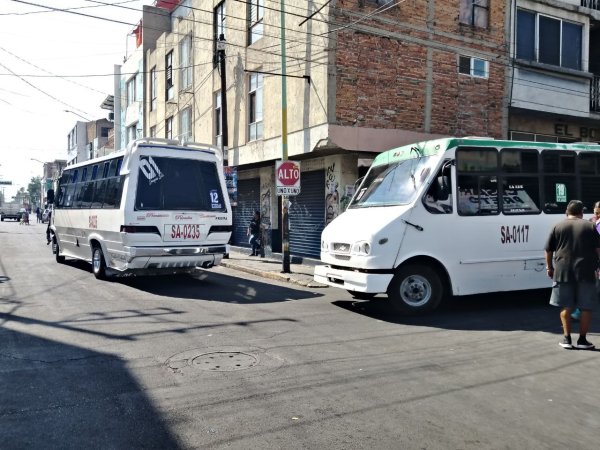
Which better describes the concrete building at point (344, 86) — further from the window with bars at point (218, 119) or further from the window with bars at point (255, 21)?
the window with bars at point (218, 119)

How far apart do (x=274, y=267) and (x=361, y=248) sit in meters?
6.93

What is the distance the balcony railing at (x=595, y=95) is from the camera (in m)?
18.6

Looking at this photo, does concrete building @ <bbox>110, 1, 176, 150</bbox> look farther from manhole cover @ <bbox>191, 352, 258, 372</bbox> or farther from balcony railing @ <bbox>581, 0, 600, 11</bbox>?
manhole cover @ <bbox>191, 352, 258, 372</bbox>

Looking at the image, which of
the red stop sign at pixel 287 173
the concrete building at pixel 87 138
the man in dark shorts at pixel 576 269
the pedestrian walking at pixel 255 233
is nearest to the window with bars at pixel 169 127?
the pedestrian walking at pixel 255 233

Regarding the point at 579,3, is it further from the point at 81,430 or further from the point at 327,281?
the point at 81,430

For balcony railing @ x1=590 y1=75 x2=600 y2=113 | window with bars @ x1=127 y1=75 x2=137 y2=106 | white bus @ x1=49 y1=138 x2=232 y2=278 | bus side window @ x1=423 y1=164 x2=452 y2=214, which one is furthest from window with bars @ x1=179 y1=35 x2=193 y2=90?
bus side window @ x1=423 y1=164 x2=452 y2=214

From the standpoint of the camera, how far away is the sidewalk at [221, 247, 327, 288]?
1215 cm

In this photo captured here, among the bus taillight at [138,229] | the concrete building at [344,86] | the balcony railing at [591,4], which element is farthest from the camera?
the balcony railing at [591,4]

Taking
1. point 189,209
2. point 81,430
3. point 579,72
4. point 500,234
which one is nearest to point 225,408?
point 81,430

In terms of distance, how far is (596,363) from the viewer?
5.45m

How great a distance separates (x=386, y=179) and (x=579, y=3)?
14.2 metres

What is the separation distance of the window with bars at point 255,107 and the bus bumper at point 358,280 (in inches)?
384

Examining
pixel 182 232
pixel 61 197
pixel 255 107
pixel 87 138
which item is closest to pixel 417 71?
pixel 255 107

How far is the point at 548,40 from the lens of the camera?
1739 cm
